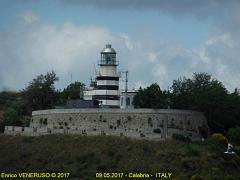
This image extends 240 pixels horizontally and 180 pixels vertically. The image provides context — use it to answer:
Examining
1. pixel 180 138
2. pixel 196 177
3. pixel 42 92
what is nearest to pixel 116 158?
pixel 180 138

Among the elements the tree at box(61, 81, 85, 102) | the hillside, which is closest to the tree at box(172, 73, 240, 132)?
the hillside

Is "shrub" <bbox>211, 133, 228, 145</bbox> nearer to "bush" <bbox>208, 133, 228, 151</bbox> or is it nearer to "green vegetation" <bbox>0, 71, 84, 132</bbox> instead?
"bush" <bbox>208, 133, 228, 151</bbox>

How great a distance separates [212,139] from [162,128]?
18.1 feet

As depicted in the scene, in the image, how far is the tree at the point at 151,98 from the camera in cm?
9012

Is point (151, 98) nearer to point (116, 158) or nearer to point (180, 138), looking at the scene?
point (180, 138)

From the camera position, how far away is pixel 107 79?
93.8 metres

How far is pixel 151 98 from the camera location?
90.5 metres

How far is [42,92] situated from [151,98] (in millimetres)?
15896

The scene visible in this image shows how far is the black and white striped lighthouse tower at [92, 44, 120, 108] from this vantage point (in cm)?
9375

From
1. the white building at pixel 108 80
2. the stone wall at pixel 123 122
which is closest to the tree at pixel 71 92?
the white building at pixel 108 80

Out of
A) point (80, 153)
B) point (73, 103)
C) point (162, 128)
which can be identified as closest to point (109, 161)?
point (80, 153)

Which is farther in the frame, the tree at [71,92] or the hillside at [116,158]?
the tree at [71,92]

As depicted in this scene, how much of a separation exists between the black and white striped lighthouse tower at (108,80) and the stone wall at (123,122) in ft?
23.4

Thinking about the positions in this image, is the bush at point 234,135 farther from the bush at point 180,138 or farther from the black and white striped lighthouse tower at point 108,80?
the black and white striped lighthouse tower at point 108,80
